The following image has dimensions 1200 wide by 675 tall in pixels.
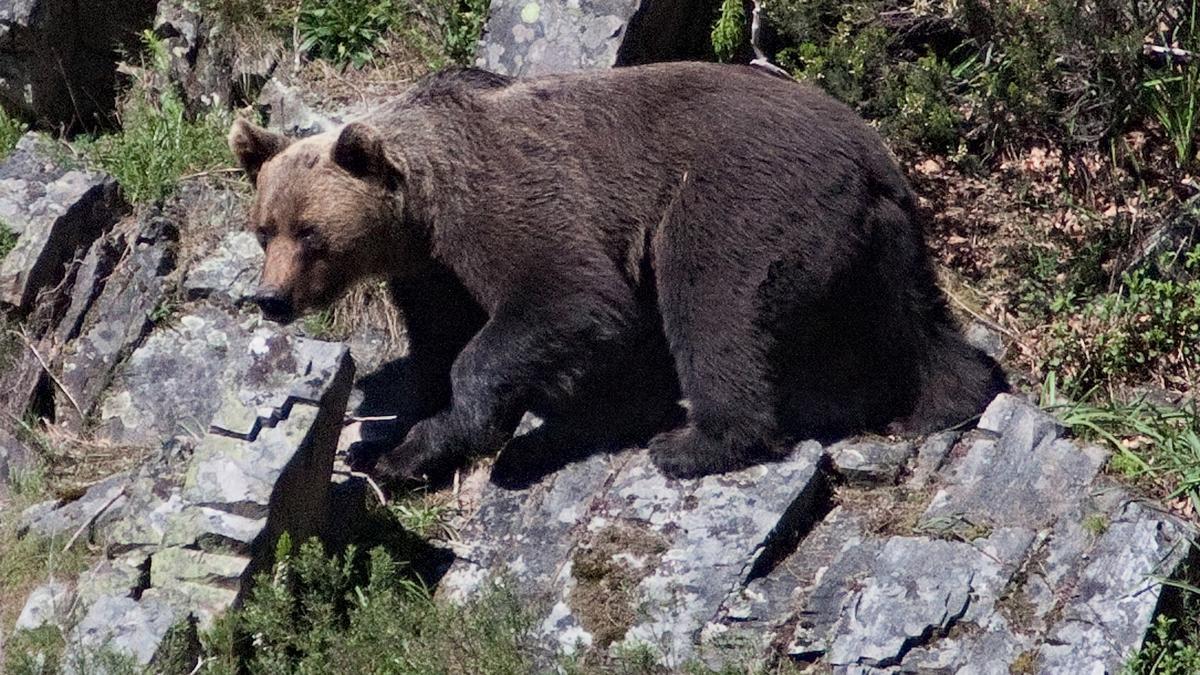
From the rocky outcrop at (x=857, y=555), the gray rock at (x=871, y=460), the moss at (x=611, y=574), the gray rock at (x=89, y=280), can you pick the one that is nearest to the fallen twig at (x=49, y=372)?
the gray rock at (x=89, y=280)

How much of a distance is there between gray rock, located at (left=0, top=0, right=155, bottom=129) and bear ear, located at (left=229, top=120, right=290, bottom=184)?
2.37 metres

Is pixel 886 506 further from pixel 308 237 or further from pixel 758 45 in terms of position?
pixel 758 45

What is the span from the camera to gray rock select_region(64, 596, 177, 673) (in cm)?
583

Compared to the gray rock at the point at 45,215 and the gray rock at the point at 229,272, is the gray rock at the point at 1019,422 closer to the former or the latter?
the gray rock at the point at 229,272

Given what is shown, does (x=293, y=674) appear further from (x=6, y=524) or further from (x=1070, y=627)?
(x=1070, y=627)

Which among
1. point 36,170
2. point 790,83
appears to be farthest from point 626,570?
point 36,170

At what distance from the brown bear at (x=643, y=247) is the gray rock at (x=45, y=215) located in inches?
51.3

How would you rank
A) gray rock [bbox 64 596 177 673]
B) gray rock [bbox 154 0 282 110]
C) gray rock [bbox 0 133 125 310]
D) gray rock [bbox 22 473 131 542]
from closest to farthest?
gray rock [bbox 64 596 177 673]
gray rock [bbox 22 473 131 542]
gray rock [bbox 0 133 125 310]
gray rock [bbox 154 0 282 110]

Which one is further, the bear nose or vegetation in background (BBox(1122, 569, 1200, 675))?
the bear nose

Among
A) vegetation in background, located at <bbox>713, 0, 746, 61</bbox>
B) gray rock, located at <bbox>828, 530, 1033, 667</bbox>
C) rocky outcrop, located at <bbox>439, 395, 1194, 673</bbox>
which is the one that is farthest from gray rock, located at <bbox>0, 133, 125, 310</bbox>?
gray rock, located at <bbox>828, 530, 1033, 667</bbox>

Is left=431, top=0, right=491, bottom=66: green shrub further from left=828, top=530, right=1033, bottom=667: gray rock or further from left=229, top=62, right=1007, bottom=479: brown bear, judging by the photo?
left=828, top=530, right=1033, bottom=667: gray rock

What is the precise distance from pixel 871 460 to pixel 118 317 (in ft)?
13.3

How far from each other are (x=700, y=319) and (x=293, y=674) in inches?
94.8

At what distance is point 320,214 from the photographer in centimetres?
764
